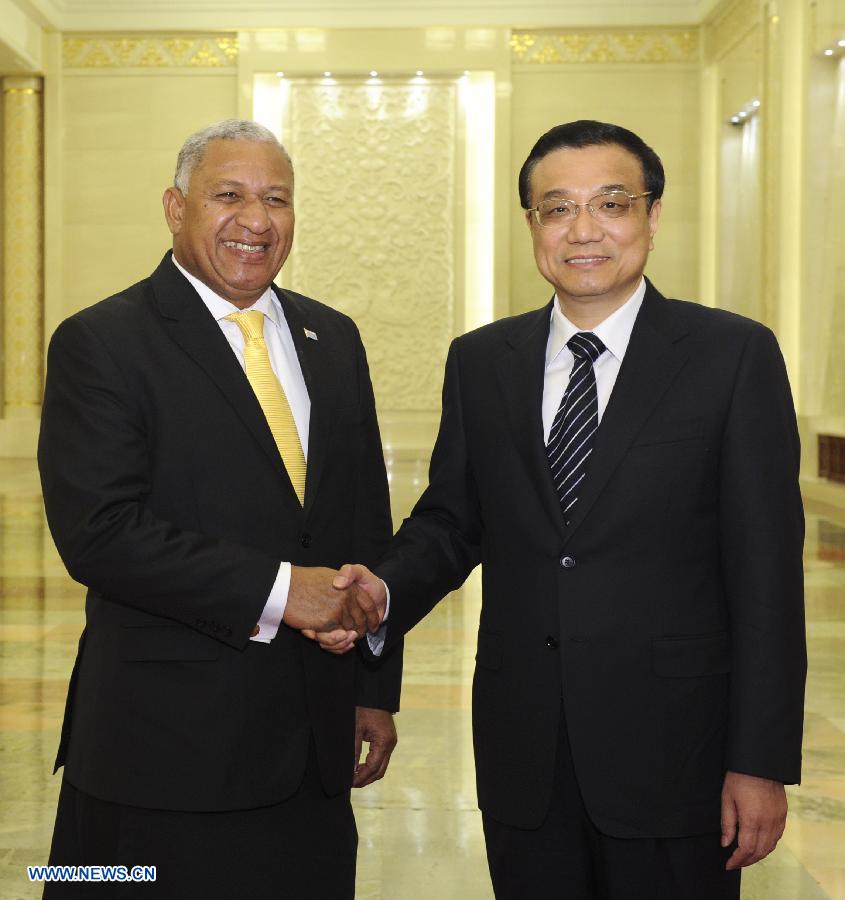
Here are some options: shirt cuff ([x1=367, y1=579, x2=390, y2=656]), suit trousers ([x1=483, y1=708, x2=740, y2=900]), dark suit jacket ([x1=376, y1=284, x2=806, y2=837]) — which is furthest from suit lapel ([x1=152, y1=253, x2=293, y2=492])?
suit trousers ([x1=483, y1=708, x2=740, y2=900])

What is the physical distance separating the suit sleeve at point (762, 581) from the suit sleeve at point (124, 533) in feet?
2.95

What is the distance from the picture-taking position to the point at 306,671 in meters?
2.60

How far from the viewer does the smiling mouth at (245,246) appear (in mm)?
2680

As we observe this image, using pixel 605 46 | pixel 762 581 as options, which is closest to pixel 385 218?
pixel 605 46

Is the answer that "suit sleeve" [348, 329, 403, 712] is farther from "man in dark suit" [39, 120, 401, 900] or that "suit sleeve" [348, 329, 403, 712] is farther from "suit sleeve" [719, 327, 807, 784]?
"suit sleeve" [719, 327, 807, 784]

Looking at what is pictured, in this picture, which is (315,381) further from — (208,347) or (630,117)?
(630,117)

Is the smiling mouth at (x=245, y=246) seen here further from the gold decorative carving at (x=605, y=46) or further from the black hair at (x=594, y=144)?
the gold decorative carving at (x=605, y=46)

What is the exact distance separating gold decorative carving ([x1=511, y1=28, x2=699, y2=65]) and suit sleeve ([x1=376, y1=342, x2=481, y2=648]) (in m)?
15.6

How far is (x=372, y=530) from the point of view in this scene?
285 cm

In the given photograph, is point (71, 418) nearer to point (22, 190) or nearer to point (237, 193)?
point (237, 193)

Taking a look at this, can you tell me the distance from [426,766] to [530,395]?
7.90 ft

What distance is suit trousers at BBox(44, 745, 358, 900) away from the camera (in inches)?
97.3

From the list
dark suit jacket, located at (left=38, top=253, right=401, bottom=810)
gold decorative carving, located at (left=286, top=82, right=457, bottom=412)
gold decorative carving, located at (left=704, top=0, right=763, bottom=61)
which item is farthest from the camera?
gold decorative carving, located at (left=286, top=82, right=457, bottom=412)

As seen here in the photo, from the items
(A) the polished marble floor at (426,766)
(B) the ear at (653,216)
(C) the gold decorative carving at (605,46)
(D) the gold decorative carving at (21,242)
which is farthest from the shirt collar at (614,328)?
(D) the gold decorative carving at (21,242)
